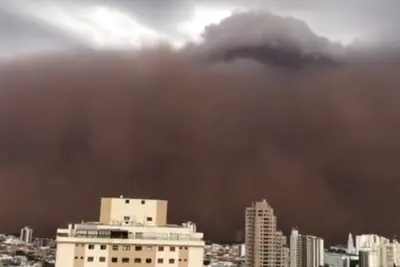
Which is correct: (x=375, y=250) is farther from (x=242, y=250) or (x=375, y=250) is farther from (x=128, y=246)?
(x=128, y=246)

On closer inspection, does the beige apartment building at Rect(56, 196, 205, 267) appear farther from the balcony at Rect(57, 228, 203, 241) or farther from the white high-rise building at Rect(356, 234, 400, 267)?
the white high-rise building at Rect(356, 234, 400, 267)

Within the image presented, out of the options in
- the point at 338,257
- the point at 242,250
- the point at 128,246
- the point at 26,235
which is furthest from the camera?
the point at 242,250

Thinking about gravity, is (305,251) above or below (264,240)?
below

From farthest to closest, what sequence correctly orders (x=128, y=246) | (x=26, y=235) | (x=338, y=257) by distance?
(x=338, y=257) → (x=26, y=235) → (x=128, y=246)

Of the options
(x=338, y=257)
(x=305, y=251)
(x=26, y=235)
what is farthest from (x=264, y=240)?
(x=26, y=235)

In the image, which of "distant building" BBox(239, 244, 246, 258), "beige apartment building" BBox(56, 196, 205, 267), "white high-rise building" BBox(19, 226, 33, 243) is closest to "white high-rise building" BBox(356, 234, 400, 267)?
"distant building" BBox(239, 244, 246, 258)

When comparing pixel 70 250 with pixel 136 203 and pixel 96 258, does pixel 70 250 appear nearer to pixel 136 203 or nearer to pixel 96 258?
pixel 96 258

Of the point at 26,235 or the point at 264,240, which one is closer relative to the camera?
the point at 26,235
